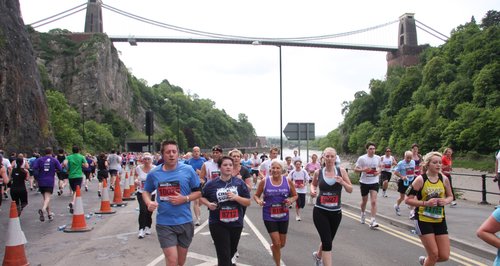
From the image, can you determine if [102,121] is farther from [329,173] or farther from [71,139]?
[329,173]

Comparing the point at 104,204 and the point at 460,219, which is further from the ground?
the point at 104,204

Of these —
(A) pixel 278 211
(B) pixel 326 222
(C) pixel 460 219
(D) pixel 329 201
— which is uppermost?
(D) pixel 329 201

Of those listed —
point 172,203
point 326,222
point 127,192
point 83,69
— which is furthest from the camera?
point 83,69

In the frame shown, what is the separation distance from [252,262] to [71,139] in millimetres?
61844

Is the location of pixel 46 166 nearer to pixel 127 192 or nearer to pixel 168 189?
pixel 127 192

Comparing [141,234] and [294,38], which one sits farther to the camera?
[294,38]

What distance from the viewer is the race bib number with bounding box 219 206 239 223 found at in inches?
232

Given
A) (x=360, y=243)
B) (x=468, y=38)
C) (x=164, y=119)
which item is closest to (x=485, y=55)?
(x=468, y=38)

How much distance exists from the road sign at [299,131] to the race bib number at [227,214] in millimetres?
14906

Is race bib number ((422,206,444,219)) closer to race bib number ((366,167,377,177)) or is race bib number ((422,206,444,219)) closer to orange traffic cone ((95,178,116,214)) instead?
race bib number ((366,167,377,177))

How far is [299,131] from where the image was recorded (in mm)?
20812

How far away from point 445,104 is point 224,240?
66.4m

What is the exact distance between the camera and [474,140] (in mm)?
52625

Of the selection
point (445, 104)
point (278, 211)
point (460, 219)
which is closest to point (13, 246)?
point (278, 211)
